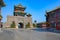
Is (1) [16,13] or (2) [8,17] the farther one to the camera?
(1) [16,13]

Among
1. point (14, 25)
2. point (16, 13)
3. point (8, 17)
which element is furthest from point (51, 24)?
point (16, 13)

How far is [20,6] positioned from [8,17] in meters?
13.9

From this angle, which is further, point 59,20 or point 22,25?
point 22,25

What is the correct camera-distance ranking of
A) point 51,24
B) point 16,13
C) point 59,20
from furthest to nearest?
1. point 16,13
2. point 51,24
3. point 59,20

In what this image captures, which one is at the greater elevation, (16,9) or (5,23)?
(16,9)

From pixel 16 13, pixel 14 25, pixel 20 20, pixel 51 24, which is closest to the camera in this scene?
pixel 51 24

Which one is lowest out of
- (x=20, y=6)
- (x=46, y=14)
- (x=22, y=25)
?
(x=22, y=25)

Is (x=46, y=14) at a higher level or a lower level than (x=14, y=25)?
higher

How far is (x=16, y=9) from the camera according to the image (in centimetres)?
8219

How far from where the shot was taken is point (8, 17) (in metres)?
71.5

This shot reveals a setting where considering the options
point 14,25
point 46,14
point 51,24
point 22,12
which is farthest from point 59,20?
point 22,12

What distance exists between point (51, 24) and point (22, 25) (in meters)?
→ 20.9

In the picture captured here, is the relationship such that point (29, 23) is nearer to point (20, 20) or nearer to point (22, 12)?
point (20, 20)

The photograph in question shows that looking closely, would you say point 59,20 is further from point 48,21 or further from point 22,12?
point 22,12
